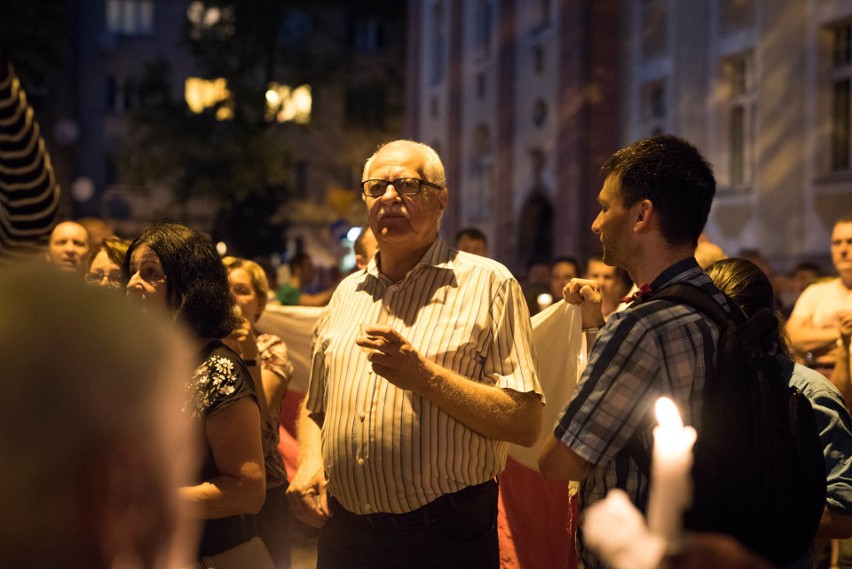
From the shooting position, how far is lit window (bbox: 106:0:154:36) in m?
45.4

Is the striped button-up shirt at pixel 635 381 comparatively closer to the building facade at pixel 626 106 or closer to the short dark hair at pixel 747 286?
the short dark hair at pixel 747 286

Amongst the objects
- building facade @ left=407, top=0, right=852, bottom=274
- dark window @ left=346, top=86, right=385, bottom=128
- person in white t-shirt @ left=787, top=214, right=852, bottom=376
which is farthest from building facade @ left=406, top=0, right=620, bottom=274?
person in white t-shirt @ left=787, top=214, right=852, bottom=376

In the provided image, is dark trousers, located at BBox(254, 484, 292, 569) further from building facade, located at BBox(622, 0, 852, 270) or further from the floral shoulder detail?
building facade, located at BBox(622, 0, 852, 270)

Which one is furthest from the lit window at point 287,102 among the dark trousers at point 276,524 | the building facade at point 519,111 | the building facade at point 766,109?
the dark trousers at point 276,524

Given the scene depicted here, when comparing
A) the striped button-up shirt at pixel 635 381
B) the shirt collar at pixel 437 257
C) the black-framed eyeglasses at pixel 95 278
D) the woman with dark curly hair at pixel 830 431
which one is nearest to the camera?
the black-framed eyeglasses at pixel 95 278

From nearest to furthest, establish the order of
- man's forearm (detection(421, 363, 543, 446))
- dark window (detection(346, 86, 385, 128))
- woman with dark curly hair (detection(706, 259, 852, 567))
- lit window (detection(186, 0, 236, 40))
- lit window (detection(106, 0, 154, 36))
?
man's forearm (detection(421, 363, 543, 446)), woman with dark curly hair (detection(706, 259, 852, 567)), lit window (detection(186, 0, 236, 40)), dark window (detection(346, 86, 385, 128)), lit window (detection(106, 0, 154, 36))

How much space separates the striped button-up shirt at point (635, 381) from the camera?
262 centimetres

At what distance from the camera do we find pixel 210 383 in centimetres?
325

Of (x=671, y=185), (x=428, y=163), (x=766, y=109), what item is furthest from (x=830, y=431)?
(x=766, y=109)

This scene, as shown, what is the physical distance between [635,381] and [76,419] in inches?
66.5

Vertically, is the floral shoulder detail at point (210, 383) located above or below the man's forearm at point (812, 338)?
above

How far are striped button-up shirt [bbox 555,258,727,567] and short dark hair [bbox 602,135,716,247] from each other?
0.23m

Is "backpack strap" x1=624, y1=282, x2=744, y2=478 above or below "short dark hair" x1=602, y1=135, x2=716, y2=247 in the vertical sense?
below

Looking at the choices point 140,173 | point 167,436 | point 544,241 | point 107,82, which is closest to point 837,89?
point 544,241
